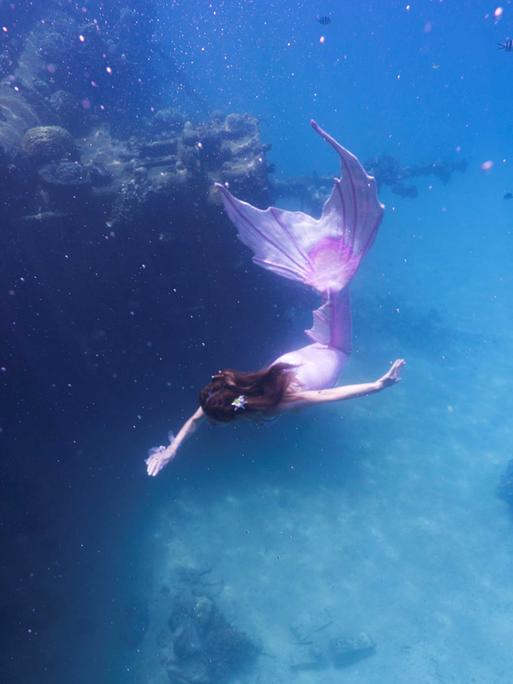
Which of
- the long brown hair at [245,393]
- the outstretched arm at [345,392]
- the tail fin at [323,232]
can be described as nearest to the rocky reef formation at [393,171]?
the tail fin at [323,232]

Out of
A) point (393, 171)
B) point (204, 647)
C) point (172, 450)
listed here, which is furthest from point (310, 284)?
point (393, 171)

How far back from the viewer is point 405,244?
4700 centimetres

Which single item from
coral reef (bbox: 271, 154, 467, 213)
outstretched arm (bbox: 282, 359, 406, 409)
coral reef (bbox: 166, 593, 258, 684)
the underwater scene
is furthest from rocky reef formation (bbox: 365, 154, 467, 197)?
outstretched arm (bbox: 282, 359, 406, 409)

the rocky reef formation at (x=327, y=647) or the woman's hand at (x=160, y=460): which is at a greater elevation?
the woman's hand at (x=160, y=460)

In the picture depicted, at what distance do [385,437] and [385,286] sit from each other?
1538 centimetres

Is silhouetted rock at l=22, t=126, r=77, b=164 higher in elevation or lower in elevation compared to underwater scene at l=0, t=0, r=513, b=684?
higher

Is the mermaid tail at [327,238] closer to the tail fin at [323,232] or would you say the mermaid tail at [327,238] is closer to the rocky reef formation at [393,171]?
the tail fin at [323,232]

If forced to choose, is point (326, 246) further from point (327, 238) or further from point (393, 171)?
point (393, 171)

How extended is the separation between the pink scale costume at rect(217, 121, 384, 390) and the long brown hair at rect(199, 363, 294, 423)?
47 centimetres

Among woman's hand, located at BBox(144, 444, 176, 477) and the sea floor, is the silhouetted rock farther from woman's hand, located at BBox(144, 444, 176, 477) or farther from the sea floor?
woman's hand, located at BBox(144, 444, 176, 477)

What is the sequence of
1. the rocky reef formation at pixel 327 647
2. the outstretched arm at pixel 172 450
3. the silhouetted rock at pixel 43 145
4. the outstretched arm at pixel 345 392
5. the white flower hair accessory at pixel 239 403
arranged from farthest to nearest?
1. the rocky reef formation at pixel 327 647
2. the silhouetted rock at pixel 43 145
3. the outstretched arm at pixel 172 450
4. the outstretched arm at pixel 345 392
5. the white flower hair accessory at pixel 239 403

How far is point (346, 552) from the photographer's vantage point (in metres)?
11.1

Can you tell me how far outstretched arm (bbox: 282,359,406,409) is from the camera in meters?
2.91

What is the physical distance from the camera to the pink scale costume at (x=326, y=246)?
3.77 metres
